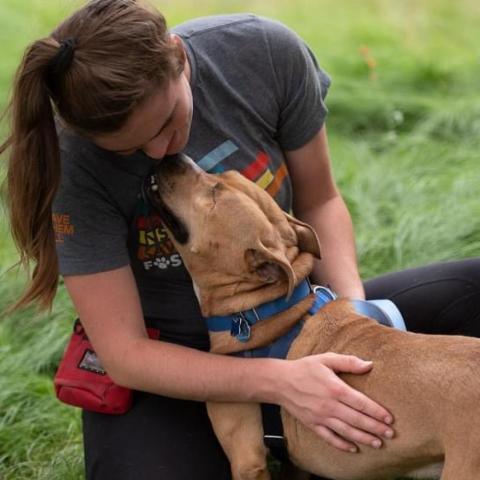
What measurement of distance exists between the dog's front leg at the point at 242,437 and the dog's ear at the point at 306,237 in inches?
22.3

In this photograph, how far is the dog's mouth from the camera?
3404 mm

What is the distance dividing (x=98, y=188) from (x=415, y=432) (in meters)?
1.24

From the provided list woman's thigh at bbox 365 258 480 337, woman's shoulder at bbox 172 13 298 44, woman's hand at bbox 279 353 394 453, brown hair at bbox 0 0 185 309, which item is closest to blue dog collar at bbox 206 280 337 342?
woman's hand at bbox 279 353 394 453

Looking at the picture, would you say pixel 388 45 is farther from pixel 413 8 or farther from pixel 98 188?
pixel 98 188

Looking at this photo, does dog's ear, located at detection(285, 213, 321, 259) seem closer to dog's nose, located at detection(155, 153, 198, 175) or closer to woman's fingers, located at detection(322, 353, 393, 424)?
dog's nose, located at detection(155, 153, 198, 175)

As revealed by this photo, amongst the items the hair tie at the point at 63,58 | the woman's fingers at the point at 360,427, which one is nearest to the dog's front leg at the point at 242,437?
the woman's fingers at the point at 360,427

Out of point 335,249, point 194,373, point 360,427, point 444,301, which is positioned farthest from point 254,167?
point 360,427

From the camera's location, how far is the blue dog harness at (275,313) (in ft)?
11.1

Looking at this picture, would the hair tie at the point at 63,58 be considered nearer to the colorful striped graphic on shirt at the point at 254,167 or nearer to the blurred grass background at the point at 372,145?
the blurred grass background at the point at 372,145

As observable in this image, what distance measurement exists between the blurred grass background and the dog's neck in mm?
911

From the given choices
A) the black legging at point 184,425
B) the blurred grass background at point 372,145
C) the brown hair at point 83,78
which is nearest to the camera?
the brown hair at point 83,78

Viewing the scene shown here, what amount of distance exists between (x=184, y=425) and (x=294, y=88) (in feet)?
4.03

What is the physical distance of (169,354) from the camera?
11.1ft

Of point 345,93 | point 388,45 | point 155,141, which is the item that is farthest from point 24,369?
point 388,45
